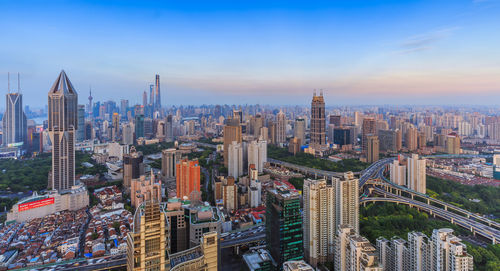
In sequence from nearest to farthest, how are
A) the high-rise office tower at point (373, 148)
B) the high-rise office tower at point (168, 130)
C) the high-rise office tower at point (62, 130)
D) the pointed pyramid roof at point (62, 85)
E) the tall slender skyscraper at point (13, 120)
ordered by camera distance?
the high-rise office tower at point (62, 130)
the pointed pyramid roof at point (62, 85)
the high-rise office tower at point (373, 148)
the tall slender skyscraper at point (13, 120)
the high-rise office tower at point (168, 130)

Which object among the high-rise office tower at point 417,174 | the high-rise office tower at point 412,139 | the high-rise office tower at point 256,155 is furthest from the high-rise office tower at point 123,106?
the high-rise office tower at point 417,174

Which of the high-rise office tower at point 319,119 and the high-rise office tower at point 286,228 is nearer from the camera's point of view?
the high-rise office tower at point 286,228

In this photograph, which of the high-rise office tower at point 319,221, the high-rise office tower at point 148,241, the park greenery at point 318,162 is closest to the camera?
the high-rise office tower at point 148,241

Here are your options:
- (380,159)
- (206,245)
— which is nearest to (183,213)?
(206,245)

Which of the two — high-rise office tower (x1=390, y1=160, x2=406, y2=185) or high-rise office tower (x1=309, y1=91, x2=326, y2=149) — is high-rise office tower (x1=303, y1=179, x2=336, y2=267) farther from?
high-rise office tower (x1=309, y1=91, x2=326, y2=149)

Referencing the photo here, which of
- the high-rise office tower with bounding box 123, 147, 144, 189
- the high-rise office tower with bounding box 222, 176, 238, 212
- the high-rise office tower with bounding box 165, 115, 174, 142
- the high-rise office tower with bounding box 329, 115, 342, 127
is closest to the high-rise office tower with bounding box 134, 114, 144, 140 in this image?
the high-rise office tower with bounding box 165, 115, 174, 142

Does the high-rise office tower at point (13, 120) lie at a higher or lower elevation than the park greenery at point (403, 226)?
higher

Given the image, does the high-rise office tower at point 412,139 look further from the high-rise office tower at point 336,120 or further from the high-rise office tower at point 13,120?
the high-rise office tower at point 13,120

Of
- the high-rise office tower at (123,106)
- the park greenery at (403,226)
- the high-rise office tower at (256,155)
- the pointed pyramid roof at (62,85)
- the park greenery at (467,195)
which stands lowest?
the park greenery at (403,226)
